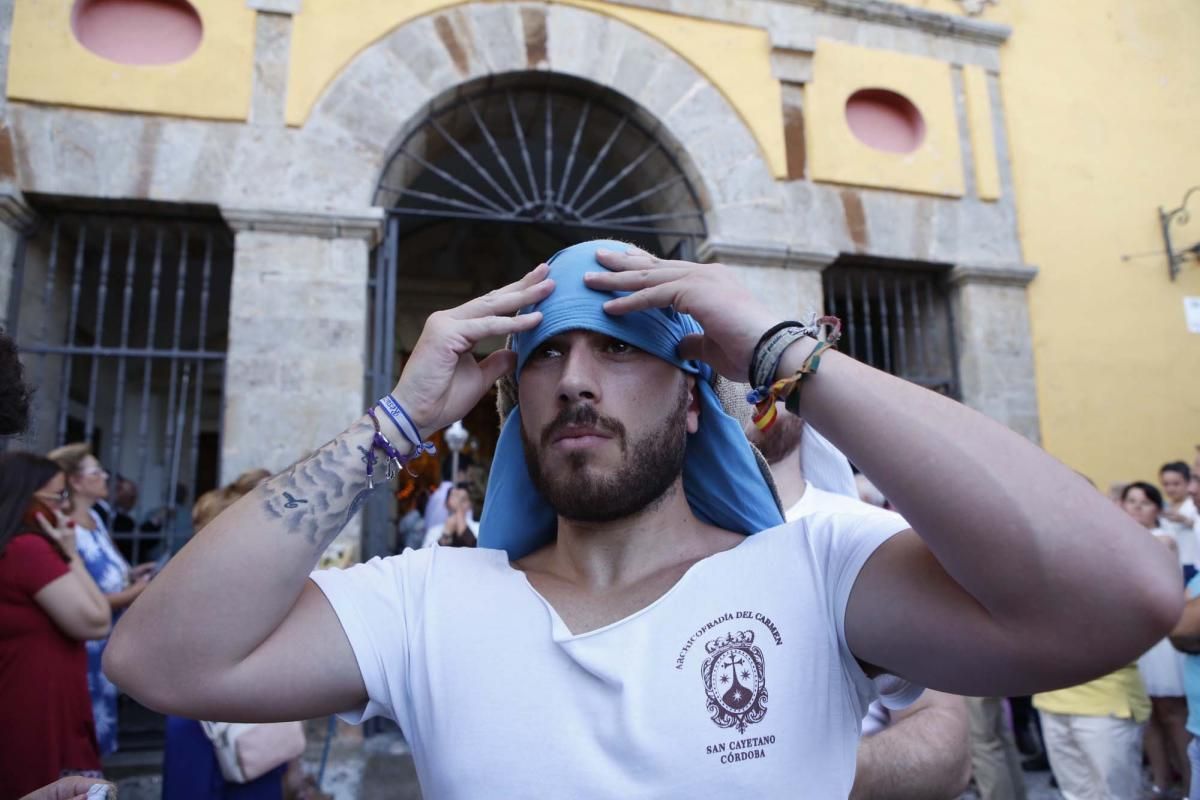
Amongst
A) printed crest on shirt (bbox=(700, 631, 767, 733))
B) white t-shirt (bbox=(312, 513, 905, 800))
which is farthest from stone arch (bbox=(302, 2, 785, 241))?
printed crest on shirt (bbox=(700, 631, 767, 733))

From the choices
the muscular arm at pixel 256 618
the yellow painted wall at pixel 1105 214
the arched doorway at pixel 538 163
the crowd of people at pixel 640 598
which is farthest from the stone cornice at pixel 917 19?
the muscular arm at pixel 256 618

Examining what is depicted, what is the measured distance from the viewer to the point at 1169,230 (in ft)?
23.0

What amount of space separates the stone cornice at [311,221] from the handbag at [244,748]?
345 centimetres

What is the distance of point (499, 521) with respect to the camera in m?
1.49

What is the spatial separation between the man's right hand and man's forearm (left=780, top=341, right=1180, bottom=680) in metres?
0.61

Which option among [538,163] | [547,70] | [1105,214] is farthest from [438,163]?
[1105,214]

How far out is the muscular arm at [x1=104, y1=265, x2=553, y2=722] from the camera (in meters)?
1.16

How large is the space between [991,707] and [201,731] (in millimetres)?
3538

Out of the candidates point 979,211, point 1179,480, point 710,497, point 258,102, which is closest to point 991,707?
point 1179,480

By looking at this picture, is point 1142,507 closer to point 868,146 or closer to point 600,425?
point 868,146

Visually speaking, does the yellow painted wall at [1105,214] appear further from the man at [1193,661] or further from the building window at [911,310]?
the man at [1193,661]

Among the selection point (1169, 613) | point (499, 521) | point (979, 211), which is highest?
point (979, 211)

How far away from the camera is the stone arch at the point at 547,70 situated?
543 centimetres

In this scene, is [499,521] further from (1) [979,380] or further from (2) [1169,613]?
(1) [979,380]
